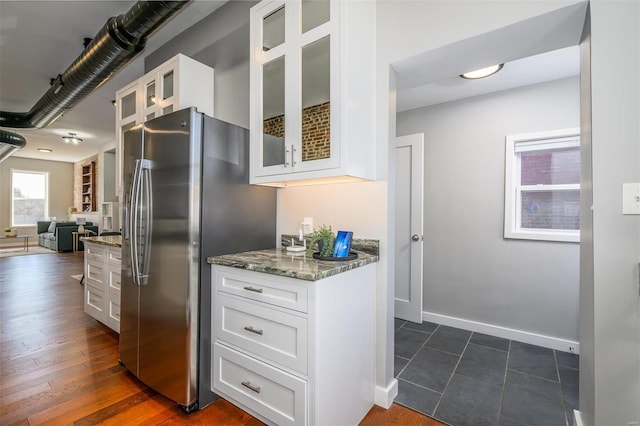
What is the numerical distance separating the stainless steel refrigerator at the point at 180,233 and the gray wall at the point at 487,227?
85.3 inches

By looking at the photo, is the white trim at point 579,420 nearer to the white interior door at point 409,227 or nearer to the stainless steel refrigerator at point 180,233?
the white interior door at point 409,227

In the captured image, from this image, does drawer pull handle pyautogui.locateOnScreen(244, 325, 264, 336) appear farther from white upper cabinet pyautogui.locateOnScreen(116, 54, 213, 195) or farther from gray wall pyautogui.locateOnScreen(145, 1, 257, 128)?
white upper cabinet pyautogui.locateOnScreen(116, 54, 213, 195)

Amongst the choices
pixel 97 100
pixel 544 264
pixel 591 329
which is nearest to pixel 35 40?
pixel 97 100

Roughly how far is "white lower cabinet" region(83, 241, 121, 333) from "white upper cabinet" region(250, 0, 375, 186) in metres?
1.75

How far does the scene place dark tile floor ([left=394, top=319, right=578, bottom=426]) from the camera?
5.69 ft

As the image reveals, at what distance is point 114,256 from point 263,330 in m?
1.90

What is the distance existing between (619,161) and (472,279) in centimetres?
207

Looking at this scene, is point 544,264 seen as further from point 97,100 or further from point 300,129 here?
point 97,100

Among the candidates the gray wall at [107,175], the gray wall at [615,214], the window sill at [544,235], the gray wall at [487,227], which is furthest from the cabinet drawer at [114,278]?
the gray wall at [107,175]

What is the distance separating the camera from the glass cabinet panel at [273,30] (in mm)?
1808

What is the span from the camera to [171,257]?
1.75 metres

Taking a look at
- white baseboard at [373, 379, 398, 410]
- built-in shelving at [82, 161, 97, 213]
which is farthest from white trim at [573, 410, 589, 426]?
built-in shelving at [82, 161, 97, 213]

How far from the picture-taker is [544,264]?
2.65m

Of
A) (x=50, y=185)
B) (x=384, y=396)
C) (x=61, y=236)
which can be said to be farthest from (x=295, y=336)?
(x=50, y=185)
